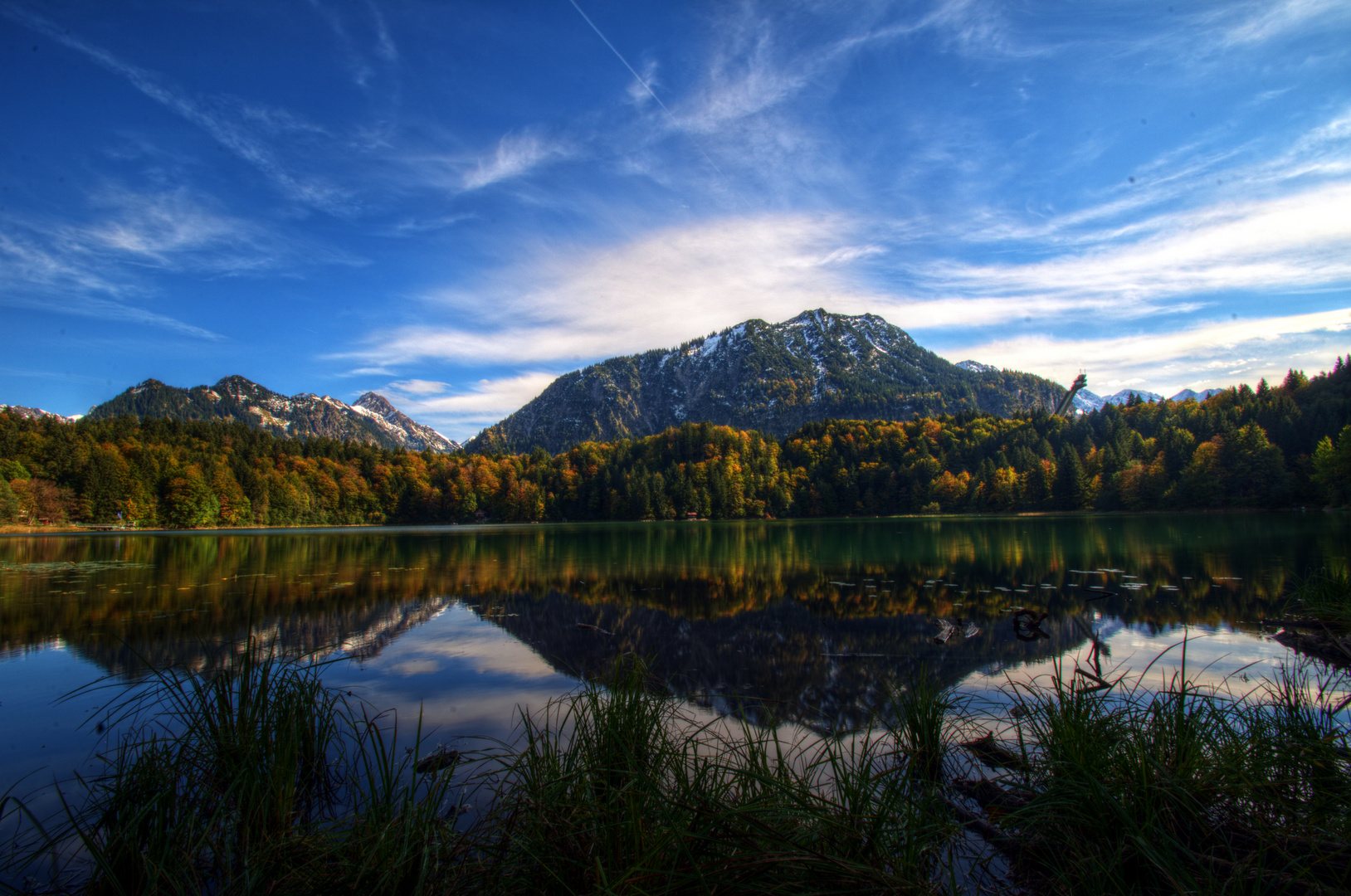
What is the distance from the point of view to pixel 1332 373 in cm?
9156

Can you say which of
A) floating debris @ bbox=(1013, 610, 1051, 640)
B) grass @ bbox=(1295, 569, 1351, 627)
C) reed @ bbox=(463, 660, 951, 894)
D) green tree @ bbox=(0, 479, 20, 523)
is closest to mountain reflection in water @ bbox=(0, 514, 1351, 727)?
floating debris @ bbox=(1013, 610, 1051, 640)

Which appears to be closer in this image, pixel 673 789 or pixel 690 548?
pixel 673 789

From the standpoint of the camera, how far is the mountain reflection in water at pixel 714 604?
11117 mm

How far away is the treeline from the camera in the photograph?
3031 inches

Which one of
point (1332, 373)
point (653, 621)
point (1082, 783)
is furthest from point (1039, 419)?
point (1082, 783)

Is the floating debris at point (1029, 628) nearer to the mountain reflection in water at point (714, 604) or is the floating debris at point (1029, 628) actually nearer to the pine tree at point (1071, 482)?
the mountain reflection in water at point (714, 604)

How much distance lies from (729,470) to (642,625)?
107609 millimetres

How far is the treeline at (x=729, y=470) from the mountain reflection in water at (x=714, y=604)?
5431 cm

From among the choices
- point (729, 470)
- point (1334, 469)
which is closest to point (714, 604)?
point (1334, 469)

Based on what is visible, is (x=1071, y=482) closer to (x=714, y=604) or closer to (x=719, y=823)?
(x=714, y=604)

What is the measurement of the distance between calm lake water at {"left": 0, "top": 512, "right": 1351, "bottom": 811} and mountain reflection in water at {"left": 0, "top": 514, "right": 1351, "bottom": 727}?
105mm

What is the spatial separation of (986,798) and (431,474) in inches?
5324

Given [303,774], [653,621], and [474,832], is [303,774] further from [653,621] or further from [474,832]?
[653,621]

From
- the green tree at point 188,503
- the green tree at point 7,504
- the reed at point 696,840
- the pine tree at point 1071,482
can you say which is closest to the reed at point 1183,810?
the reed at point 696,840
